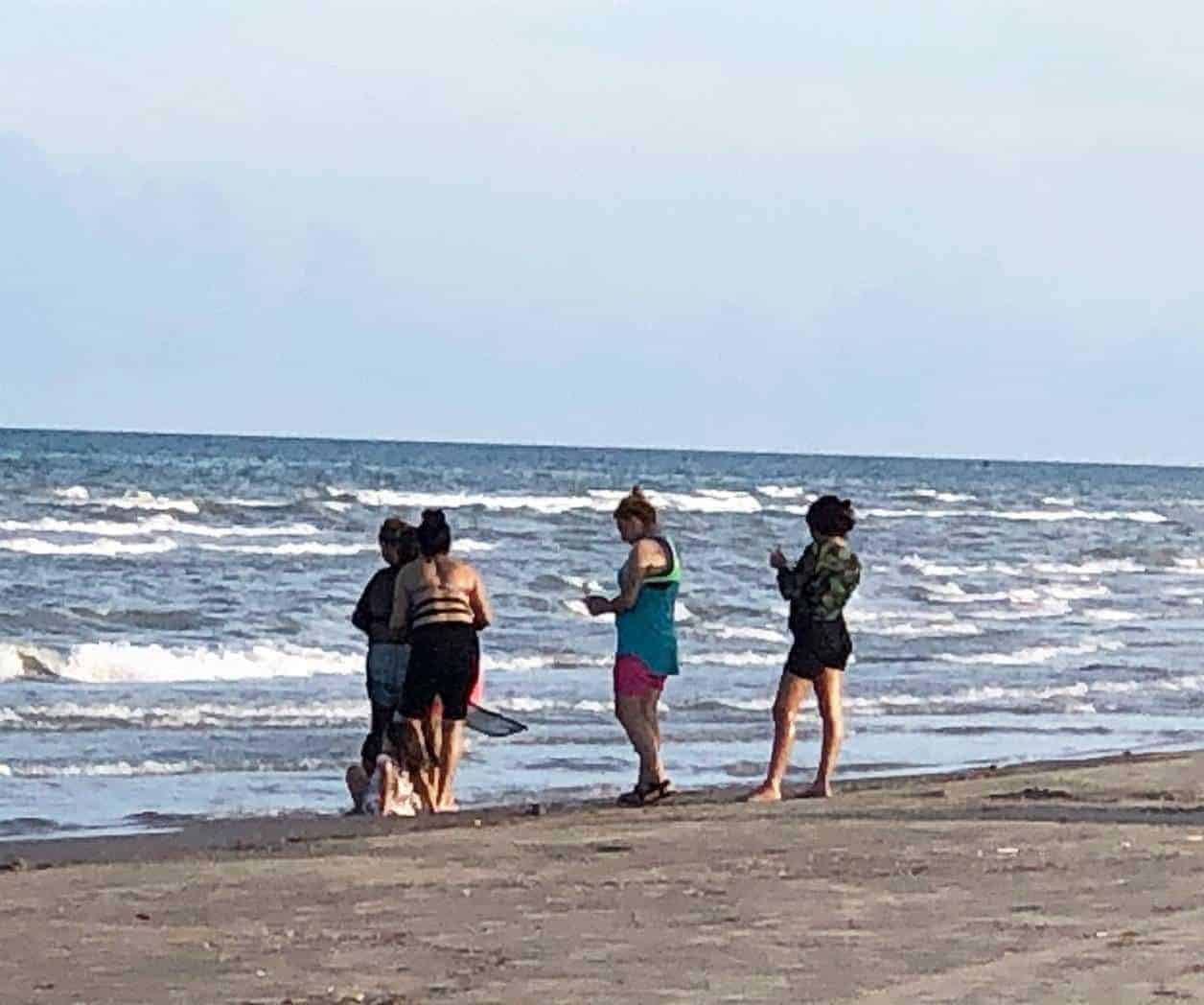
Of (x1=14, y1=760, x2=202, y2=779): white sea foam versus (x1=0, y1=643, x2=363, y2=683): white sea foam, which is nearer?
(x1=14, y1=760, x2=202, y2=779): white sea foam

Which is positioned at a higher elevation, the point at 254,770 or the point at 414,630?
the point at 414,630

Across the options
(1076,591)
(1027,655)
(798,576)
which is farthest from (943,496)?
(798,576)

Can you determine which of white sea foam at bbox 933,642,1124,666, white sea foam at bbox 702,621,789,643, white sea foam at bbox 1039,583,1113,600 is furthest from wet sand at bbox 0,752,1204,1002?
white sea foam at bbox 1039,583,1113,600

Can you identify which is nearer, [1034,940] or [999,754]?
[1034,940]

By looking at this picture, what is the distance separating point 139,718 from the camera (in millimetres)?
16641

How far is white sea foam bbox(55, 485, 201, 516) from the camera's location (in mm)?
47938

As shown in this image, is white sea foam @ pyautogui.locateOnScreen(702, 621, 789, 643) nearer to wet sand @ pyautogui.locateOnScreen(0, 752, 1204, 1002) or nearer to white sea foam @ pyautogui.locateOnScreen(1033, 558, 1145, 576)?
wet sand @ pyautogui.locateOnScreen(0, 752, 1204, 1002)

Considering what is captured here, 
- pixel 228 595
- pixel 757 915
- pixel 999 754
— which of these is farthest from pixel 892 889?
pixel 228 595

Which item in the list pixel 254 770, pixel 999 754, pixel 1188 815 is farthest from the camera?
pixel 999 754

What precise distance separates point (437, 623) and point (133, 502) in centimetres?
3954

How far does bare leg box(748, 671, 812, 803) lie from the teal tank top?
0.58 m

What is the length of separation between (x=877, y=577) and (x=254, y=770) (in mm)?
22655

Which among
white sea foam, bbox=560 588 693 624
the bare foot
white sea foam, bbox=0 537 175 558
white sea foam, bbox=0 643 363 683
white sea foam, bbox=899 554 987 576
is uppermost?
white sea foam, bbox=899 554 987 576

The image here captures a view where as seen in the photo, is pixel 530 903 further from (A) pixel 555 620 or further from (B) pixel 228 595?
(B) pixel 228 595
